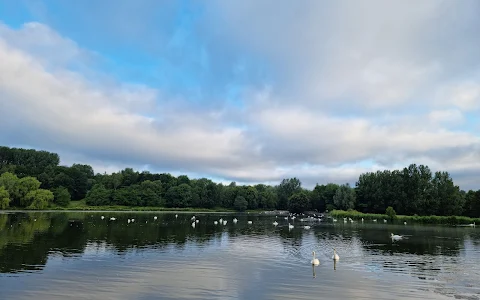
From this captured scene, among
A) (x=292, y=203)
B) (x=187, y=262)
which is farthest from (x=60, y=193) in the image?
(x=187, y=262)

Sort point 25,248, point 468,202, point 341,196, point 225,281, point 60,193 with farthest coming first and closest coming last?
point 341,196
point 60,193
point 468,202
point 25,248
point 225,281

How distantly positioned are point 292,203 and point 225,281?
146 meters

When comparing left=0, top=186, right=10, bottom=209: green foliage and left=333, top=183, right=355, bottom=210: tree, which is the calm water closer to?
left=0, top=186, right=10, bottom=209: green foliage

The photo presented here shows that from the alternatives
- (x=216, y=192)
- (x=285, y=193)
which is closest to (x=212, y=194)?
(x=216, y=192)

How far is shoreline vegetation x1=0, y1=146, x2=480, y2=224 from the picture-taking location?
109 meters

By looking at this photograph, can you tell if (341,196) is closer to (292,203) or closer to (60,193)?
(292,203)

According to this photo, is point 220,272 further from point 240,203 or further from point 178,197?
point 240,203

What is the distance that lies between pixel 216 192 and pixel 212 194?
2.37m

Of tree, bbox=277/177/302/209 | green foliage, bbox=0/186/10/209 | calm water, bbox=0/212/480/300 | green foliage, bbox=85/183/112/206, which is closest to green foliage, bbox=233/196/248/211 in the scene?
tree, bbox=277/177/302/209

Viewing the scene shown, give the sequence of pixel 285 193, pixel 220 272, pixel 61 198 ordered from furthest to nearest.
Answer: pixel 285 193
pixel 61 198
pixel 220 272

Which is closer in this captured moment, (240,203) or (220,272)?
(220,272)

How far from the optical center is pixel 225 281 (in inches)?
805

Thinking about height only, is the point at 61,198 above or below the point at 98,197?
below

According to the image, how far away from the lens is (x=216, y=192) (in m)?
168
